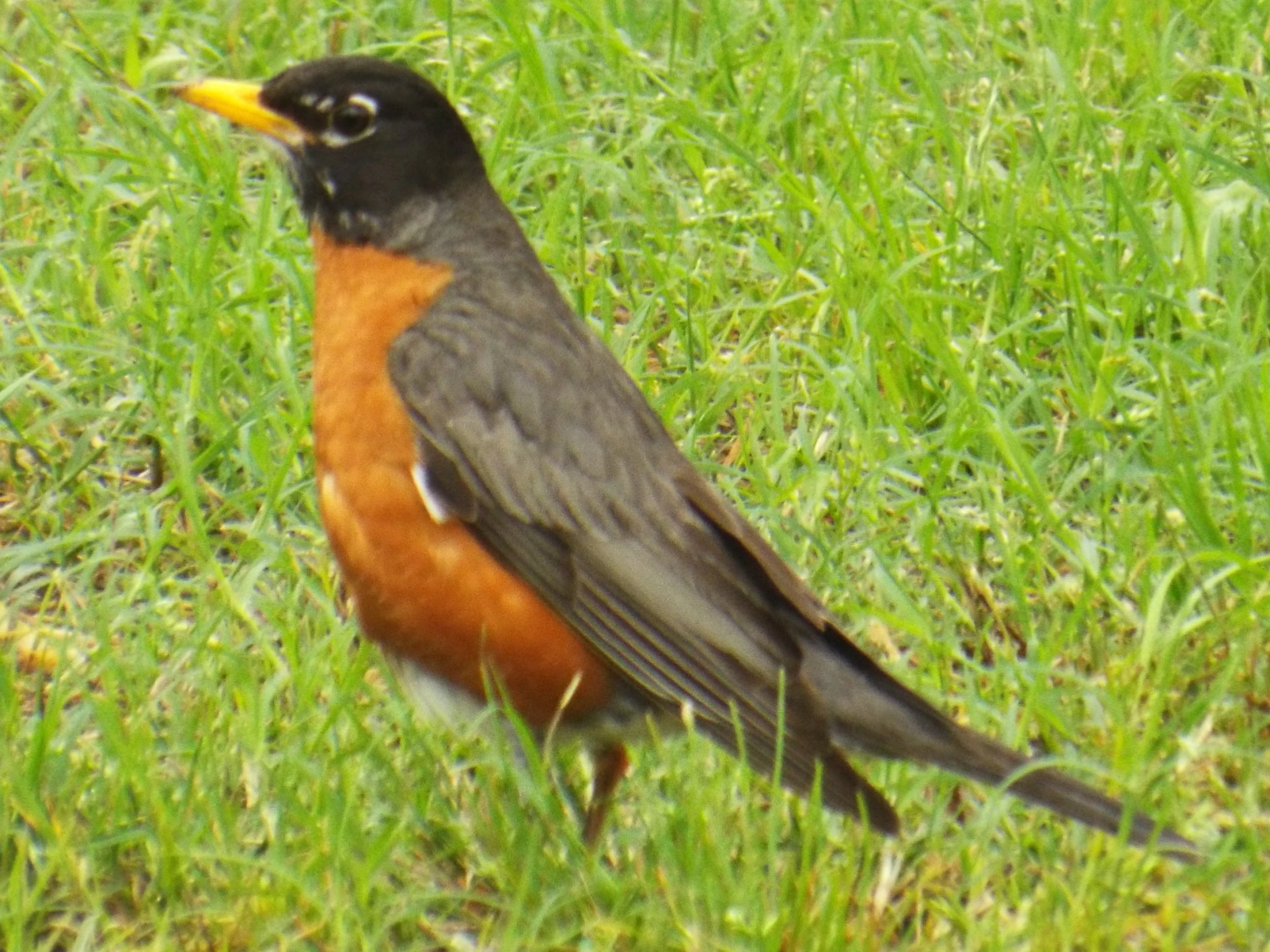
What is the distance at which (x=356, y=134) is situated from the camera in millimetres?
4609

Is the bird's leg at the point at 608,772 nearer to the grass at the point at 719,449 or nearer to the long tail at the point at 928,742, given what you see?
the grass at the point at 719,449

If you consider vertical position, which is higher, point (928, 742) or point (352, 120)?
point (352, 120)

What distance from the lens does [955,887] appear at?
380 centimetres

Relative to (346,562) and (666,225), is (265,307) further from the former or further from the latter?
(346,562)

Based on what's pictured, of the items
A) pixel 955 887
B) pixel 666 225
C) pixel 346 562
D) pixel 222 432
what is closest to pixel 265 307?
pixel 222 432

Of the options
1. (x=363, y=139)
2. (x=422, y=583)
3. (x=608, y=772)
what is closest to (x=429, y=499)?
(x=422, y=583)

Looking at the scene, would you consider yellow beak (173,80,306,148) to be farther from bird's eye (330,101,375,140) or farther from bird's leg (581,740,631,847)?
bird's leg (581,740,631,847)

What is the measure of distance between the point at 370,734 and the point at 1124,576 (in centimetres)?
147

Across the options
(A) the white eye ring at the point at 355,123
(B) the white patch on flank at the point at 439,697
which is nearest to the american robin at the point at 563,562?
(B) the white patch on flank at the point at 439,697

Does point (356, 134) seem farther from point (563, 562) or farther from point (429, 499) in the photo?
point (563, 562)

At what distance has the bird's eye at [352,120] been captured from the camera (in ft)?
15.1

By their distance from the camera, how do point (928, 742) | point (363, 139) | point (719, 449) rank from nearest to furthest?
point (928, 742)
point (363, 139)
point (719, 449)

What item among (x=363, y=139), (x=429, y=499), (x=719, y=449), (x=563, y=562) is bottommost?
(x=719, y=449)

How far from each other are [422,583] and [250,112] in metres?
1.20
